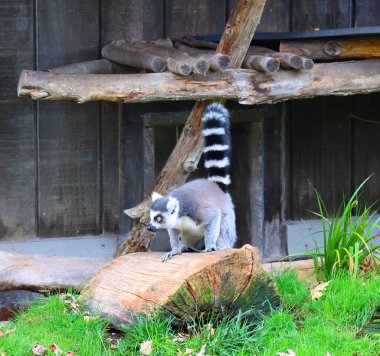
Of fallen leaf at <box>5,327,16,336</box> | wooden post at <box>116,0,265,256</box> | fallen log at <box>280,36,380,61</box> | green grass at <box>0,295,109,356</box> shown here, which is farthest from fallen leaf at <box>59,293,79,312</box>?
fallen log at <box>280,36,380,61</box>

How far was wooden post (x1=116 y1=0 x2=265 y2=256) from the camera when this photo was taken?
6.17 metres

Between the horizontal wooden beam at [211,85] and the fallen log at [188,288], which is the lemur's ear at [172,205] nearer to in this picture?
the fallen log at [188,288]

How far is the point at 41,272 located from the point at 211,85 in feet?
5.14

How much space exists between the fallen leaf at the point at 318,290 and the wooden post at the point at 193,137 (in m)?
1.21

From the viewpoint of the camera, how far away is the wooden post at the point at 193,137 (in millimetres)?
6172

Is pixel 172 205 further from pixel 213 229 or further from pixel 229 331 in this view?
pixel 229 331

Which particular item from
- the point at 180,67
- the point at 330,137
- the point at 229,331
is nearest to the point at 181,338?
the point at 229,331

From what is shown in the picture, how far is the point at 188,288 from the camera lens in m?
5.13

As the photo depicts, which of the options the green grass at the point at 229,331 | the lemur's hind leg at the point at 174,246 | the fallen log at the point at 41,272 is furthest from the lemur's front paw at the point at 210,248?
the fallen log at the point at 41,272

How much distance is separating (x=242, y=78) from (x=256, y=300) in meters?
1.50

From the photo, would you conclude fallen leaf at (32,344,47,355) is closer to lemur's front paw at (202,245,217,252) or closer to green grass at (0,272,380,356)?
green grass at (0,272,380,356)

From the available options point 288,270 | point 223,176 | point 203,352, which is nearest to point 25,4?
point 223,176

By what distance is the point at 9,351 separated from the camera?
493cm

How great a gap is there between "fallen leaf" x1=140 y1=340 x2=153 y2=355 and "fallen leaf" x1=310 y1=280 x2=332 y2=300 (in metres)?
1.21
